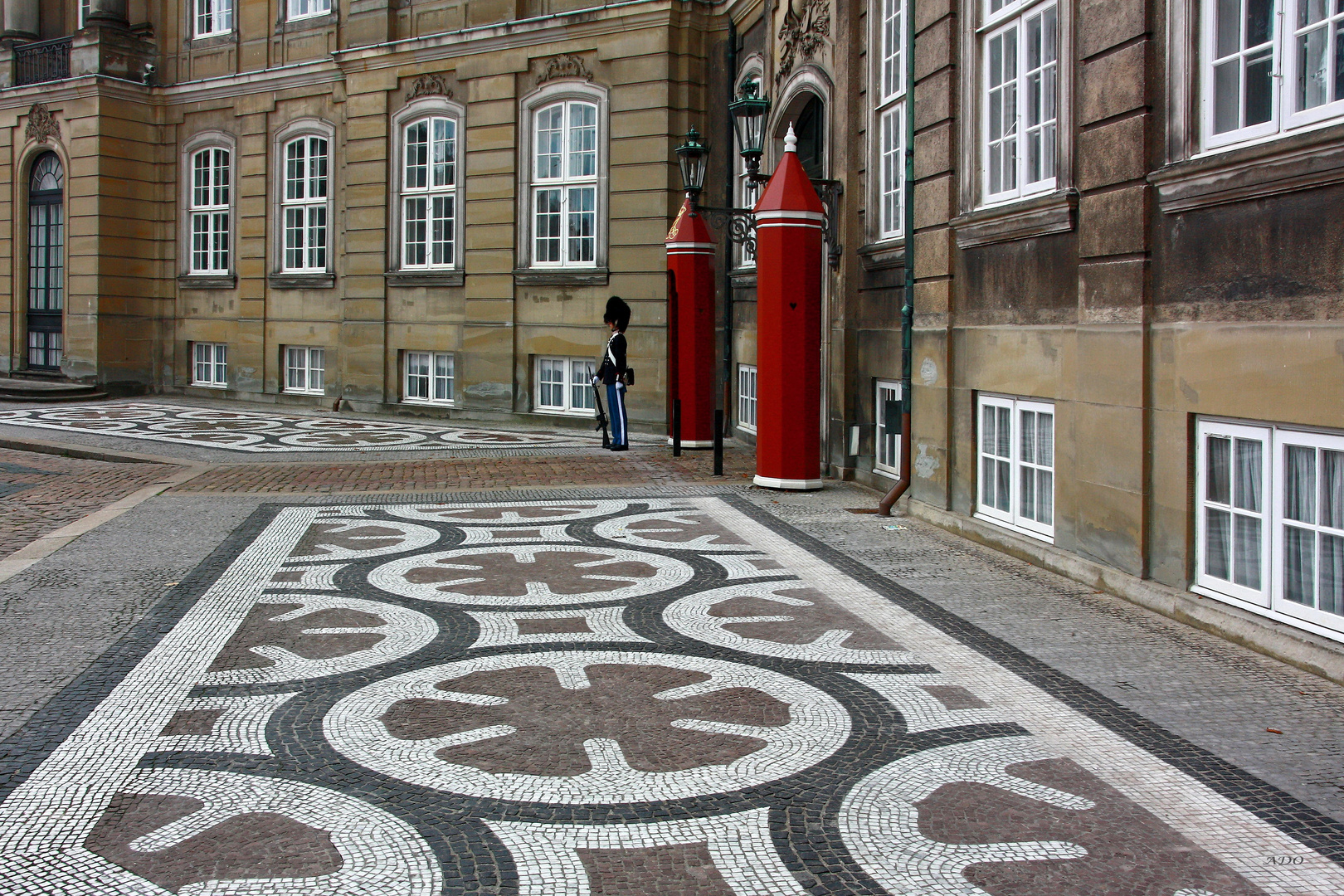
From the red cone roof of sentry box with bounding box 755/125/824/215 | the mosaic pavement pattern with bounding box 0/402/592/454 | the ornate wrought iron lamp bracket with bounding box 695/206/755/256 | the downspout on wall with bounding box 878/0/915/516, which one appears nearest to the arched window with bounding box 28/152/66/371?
the mosaic pavement pattern with bounding box 0/402/592/454

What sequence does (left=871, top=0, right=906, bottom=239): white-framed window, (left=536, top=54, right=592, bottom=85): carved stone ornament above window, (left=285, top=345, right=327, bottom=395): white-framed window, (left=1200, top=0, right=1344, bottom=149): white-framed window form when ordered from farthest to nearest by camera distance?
(left=285, top=345, right=327, bottom=395): white-framed window < (left=536, top=54, right=592, bottom=85): carved stone ornament above window < (left=871, top=0, right=906, bottom=239): white-framed window < (left=1200, top=0, right=1344, bottom=149): white-framed window

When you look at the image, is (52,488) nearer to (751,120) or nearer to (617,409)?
(617,409)

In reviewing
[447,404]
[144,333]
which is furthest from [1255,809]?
[144,333]

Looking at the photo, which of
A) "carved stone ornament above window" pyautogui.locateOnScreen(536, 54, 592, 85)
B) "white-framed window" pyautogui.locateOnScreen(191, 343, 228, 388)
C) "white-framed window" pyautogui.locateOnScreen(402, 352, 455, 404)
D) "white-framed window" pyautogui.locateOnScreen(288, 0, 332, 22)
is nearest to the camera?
"carved stone ornament above window" pyautogui.locateOnScreen(536, 54, 592, 85)

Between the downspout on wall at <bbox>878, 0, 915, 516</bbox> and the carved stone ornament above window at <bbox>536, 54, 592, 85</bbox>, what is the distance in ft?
35.2

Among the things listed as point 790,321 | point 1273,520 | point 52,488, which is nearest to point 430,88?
point 52,488

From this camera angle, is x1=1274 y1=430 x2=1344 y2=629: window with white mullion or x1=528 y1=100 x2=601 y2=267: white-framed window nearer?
x1=1274 y1=430 x2=1344 y2=629: window with white mullion

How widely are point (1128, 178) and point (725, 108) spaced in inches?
509

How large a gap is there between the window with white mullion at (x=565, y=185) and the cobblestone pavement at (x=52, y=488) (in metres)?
8.75

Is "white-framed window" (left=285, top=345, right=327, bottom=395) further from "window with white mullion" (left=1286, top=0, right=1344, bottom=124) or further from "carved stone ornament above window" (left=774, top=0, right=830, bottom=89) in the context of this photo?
"window with white mullion" (left=1286, top=0, right=1344, bottom=124)

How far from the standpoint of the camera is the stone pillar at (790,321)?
1248cm

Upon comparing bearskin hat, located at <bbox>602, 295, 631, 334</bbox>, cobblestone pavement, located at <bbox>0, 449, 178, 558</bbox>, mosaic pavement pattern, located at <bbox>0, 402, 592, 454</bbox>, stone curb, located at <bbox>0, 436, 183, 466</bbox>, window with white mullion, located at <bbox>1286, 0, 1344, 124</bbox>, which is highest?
window with white mullion, located at <bbox>1286, 0, 1344, 124</bbox>

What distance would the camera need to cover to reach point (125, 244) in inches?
1118

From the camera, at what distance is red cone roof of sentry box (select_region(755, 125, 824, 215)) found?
41.0 feet
